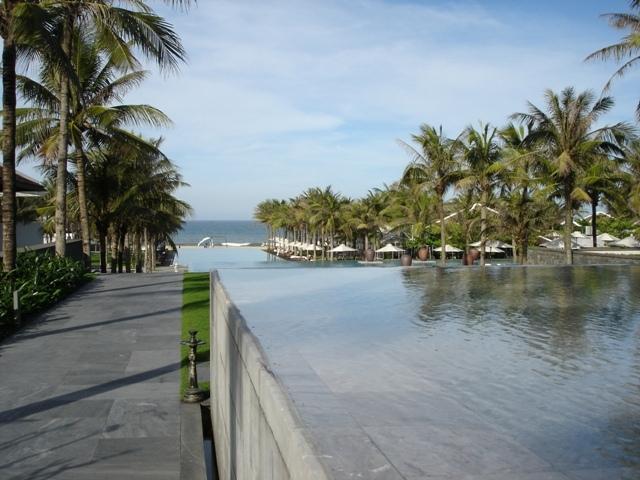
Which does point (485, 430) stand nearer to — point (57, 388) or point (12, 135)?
point (57, 388)

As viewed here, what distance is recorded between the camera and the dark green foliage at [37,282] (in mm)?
13370

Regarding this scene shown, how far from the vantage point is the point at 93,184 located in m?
27.4

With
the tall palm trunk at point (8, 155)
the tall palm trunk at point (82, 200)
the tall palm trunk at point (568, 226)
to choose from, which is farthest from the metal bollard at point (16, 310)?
the tall palm trunk at point (568, 226)

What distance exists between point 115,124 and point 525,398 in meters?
22.0

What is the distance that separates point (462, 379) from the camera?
4.81 metres

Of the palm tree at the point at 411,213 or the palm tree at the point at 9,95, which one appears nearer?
the palm tree at the point at 9,95

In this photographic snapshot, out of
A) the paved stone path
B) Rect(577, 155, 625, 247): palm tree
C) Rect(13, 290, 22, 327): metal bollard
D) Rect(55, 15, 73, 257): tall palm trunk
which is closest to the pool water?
the paved stone path

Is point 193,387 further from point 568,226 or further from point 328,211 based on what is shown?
point 328,211

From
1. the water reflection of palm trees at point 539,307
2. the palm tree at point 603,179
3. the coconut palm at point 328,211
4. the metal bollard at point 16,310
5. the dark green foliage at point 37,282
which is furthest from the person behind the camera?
the coconut palm at point 328,211

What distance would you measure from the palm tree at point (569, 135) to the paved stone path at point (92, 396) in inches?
607

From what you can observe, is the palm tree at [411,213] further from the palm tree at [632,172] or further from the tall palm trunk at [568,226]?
the tall palm trunk at [568,226]

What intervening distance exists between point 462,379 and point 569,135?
20.9 m

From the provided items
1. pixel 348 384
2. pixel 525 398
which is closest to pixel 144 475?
pixel 348 384

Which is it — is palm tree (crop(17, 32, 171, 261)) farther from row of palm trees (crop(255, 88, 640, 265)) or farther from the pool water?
row of palm trees (crop(255, 88, 640, 265))
